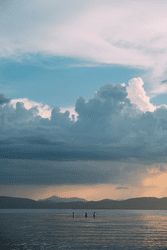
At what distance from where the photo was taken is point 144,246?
5041cm

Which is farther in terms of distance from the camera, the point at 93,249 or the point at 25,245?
the point at 25,245

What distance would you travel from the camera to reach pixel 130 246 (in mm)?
50062

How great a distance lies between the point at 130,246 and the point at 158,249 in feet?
16.3

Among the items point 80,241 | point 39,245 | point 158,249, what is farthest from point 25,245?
point 158,249

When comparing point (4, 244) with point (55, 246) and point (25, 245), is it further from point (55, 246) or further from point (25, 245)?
point (55, 246)

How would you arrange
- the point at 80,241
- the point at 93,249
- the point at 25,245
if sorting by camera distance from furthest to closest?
the point at 80,241 → the point at 25,245 → the point at 93,249

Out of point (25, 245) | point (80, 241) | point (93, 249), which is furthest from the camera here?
point (80, 241)

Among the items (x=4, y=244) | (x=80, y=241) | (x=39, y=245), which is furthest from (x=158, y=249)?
(x=4, y=244)

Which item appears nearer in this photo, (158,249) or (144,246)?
(158,249)

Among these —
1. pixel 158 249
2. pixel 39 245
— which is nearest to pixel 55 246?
pixel 39 245

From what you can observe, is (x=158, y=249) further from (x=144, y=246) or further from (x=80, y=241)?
(x=80, y=241)

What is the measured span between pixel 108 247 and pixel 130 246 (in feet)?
13.4

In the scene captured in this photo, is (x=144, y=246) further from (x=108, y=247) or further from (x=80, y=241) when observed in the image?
(x=80, y=241)

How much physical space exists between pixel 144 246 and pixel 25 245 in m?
20.3
